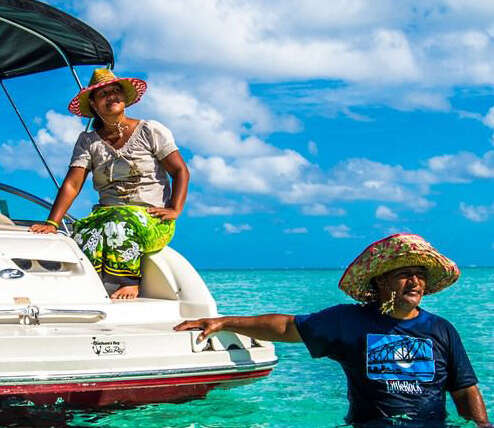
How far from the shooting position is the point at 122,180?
4.90 metres

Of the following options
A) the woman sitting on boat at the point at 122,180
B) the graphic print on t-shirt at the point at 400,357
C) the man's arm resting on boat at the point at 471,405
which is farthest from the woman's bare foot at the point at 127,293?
the man's arm resting on boat at the point at 471,405

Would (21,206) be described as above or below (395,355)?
above

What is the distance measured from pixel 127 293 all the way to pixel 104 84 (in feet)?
4.22

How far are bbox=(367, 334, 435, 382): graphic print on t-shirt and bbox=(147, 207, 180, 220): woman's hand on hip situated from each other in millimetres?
1975

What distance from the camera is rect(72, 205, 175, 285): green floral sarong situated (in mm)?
4531

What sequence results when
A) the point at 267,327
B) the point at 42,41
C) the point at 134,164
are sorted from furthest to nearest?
the point at 42,41 < the point at 134,164 < the point at 267,327

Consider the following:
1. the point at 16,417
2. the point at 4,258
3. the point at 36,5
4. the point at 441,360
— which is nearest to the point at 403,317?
the point at 441,360

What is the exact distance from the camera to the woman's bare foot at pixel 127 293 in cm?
456

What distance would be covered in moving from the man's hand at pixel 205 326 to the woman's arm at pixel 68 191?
1619 mm

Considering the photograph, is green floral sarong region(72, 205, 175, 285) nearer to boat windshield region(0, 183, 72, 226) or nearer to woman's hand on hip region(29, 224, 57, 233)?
woman's hand on hip region(29, 224, 57, 233)

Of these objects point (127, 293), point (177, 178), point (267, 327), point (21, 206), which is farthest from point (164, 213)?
point (267, 327)

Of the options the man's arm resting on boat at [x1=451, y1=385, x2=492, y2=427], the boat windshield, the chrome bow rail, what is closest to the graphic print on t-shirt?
the man's arm resting on boat at [x1=451, y1=385, x2=492, y2=427]

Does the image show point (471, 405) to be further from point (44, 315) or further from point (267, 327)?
point (44, 315)

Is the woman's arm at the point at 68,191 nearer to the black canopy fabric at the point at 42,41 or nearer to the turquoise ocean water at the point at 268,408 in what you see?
the black canopy fabric at the point at 42,41
